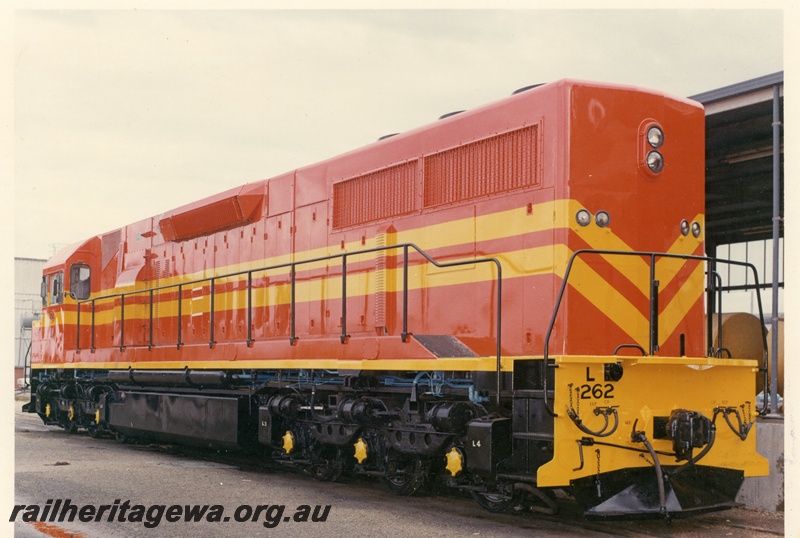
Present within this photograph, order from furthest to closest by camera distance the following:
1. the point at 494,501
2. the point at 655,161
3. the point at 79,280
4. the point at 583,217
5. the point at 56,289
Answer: the point at 56,289 → the point at 79,280 → the point at 655,161 → the point at 494,501 → the point at 583,217

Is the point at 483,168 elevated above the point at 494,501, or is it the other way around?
the point at 483,168

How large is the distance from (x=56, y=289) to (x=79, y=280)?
832 mm

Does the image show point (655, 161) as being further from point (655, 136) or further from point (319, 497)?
point (319, 497)

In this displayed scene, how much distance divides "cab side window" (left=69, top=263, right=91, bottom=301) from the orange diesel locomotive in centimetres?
590

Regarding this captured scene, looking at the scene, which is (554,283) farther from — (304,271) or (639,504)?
(304,271)

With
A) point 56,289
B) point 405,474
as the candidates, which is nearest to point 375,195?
point 405,474

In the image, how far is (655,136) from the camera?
7602 mm

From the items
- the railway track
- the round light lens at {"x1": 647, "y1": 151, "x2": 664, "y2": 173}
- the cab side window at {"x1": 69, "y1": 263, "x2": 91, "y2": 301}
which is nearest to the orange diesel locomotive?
the round light lens at {"x1": 647, "y1": 151, "x2": 664, "y2": 173}

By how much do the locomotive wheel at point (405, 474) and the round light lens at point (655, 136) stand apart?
3.44 m

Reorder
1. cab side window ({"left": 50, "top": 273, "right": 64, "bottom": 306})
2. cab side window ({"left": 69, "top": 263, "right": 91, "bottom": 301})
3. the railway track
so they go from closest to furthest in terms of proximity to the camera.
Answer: the railway track → cab side window ({"left": 69, "top": 263, "right": 91, "bottom": 301}) → cab side window ({"left": 50, "top": 273, "right": 64, "bottom": 306})

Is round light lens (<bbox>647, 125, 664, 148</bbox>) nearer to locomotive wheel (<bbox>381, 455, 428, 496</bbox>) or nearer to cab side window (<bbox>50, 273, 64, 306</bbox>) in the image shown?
locomotive wheel (<bbox>381, 455, 428, 496</bbox>)

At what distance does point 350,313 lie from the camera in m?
9.43

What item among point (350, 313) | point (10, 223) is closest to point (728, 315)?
point (350, 313)

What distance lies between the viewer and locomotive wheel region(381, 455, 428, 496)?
8.16 metres
